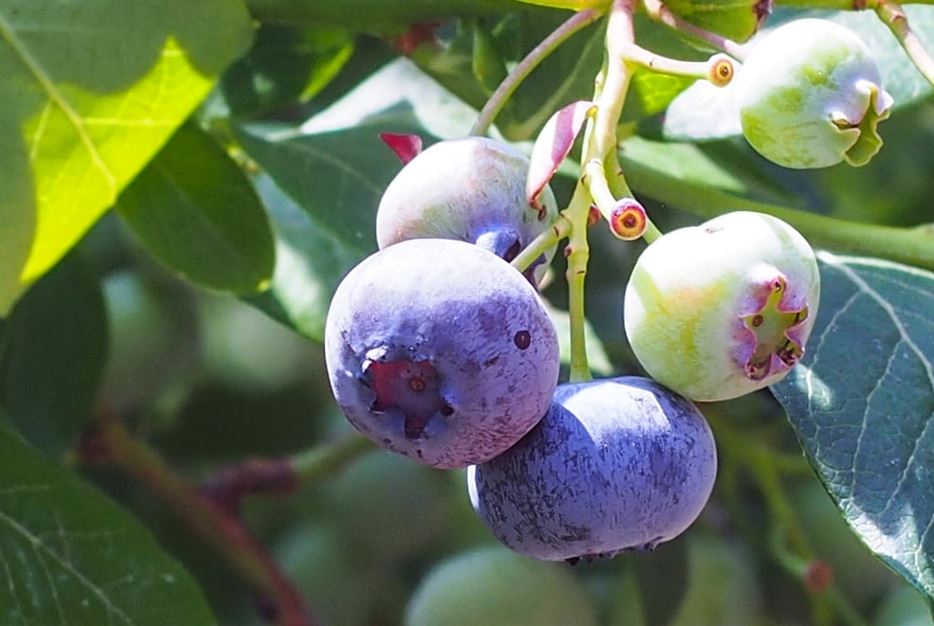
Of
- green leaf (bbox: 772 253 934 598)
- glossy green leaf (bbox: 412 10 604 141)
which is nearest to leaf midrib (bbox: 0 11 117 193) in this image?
glossy green leaf (bbox: 412 10 604 141)

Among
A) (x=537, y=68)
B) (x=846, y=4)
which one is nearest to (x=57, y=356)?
(x=537, y=68)

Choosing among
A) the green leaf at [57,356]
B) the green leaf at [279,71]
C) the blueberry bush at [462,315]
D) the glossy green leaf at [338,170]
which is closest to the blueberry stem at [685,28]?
the blueberry bush at [462,315]

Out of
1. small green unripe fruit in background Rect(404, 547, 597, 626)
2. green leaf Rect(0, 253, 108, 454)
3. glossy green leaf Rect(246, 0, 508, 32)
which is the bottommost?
small green unripe fruit in background Rect(404, 547, 597, 626)

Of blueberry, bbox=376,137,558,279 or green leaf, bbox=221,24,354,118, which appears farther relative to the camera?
green leaf, bbox=221,24,354,118

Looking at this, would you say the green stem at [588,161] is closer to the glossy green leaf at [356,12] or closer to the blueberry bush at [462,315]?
the blueberry bush at [462,315]

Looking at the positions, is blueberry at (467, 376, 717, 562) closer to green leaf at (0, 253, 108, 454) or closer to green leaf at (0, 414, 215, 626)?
green leaf at (0, 414, 215, 626)

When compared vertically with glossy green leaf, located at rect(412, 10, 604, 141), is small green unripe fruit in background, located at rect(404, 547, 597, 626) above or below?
below
